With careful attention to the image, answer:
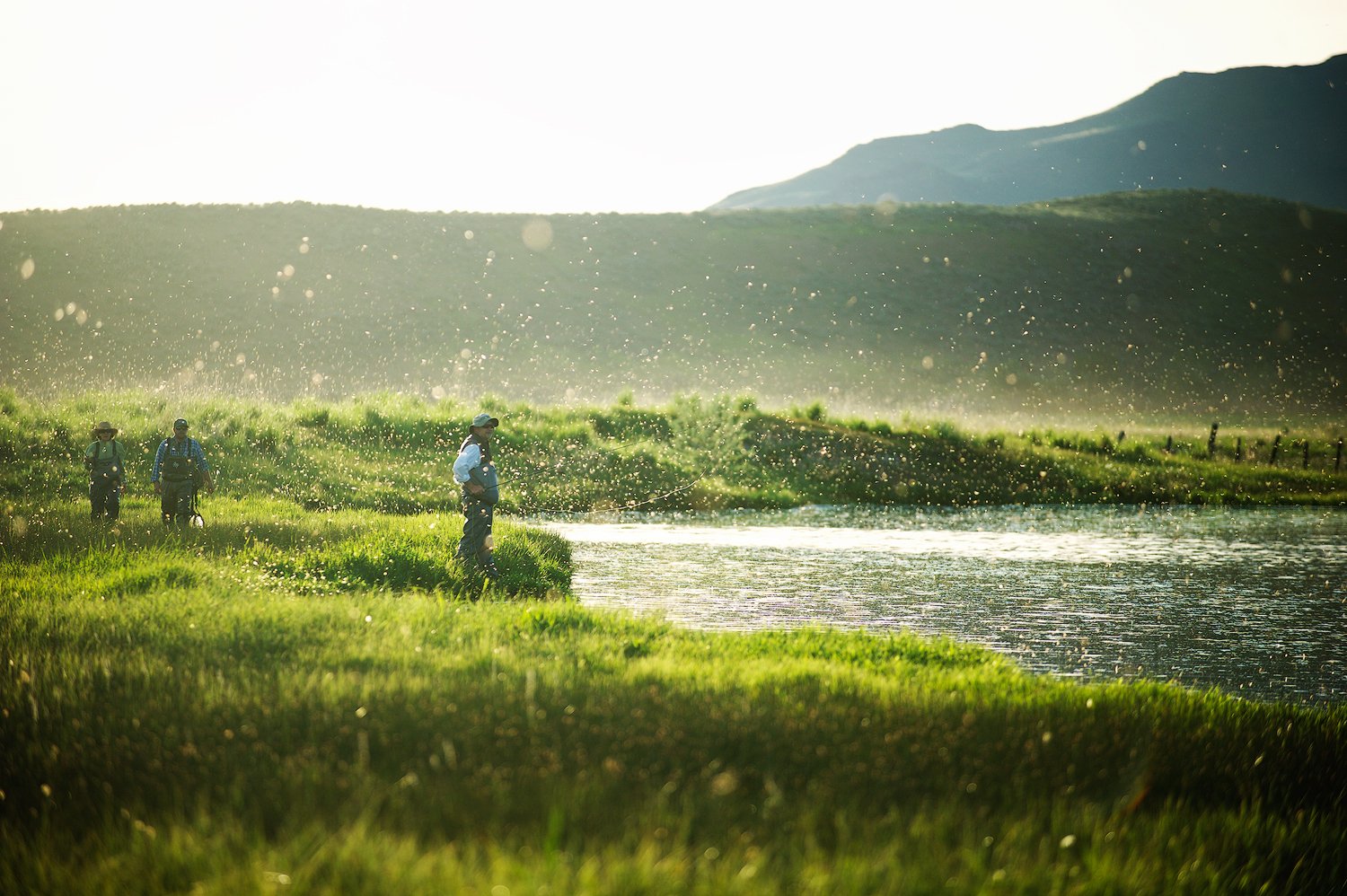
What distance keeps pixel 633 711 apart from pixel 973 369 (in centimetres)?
8024

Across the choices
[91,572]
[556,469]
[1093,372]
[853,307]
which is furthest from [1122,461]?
[853,307]

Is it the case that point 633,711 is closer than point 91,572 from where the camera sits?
Yes

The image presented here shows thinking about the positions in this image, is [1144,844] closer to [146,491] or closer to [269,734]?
[269,734]

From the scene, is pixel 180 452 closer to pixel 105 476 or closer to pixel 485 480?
pixel 105 476

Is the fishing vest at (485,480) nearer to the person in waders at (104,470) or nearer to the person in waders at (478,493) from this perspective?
the person in waders at (478,493)

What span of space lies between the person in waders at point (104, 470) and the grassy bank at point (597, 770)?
27.3 feet

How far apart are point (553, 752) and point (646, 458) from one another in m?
28.8

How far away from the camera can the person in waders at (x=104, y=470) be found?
1812cm

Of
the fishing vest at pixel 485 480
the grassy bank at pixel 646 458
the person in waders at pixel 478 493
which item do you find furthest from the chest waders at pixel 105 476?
the fishing vest at pixel 485 480

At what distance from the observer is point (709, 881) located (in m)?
4.72

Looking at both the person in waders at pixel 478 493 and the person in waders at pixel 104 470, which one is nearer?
the person in waders at pixel 478 493

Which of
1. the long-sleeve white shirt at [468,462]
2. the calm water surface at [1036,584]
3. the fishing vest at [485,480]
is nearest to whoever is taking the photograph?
the calm water surface at [1036,584]

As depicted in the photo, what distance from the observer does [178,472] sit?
59.0ft

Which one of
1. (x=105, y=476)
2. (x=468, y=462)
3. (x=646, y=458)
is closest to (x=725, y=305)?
(x=646, y=458)
